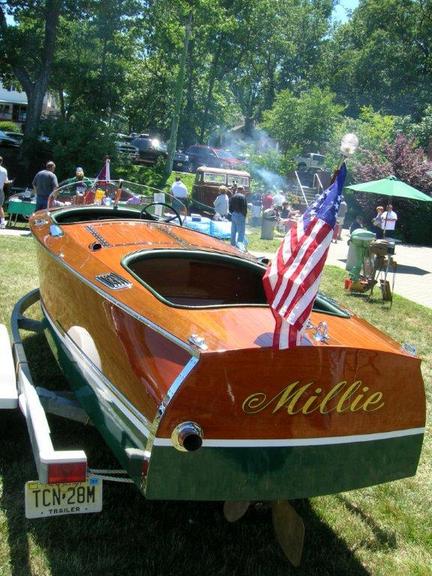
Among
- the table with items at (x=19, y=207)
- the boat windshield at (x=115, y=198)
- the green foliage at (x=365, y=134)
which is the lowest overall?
the table with items at (x=19, y=207)

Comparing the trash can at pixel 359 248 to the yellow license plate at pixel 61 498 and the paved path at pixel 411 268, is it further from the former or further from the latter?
the yellow license plate at pixel 61 498

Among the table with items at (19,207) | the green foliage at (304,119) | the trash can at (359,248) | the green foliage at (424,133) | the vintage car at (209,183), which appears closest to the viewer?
the trash can at (359,248)

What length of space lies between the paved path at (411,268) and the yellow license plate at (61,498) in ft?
26.0

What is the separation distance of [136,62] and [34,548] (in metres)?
36.2

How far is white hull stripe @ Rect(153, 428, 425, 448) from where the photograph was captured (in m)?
2.35

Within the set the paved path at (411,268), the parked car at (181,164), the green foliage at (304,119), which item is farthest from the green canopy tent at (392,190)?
the green foliage at (304,119)

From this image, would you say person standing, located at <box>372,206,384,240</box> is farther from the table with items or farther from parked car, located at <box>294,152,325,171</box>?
parked car, located at <box>294,152,325,171</box>

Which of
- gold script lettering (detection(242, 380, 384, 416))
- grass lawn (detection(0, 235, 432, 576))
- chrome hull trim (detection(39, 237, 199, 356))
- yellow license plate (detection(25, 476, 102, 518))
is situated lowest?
grass lawn (detection(0, 235, 432, 576))

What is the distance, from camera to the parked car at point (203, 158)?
32319 mm

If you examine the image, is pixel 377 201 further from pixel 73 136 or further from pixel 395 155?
pixel 73 136

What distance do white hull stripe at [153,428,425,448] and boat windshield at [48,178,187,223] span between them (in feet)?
10.5

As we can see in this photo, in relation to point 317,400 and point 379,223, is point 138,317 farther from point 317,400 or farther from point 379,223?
point 379,223

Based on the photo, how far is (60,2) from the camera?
19.9 m

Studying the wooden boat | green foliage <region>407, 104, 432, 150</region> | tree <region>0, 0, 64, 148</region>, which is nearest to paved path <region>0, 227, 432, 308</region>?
the wooden boat
